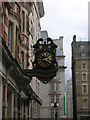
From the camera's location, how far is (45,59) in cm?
1371

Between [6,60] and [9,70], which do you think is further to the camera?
[9,70]

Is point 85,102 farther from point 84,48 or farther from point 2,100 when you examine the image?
point 2,100

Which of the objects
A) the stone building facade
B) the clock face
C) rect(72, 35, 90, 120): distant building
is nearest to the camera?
the stone building facade

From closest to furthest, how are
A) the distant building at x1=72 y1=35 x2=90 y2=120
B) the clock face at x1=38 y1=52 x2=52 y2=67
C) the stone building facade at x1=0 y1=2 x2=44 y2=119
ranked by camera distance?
the stone building facade at x1=0 y1=2 x2=44 y2=119 → the clock face at x1=38 y1=52 x2=52 y2=67 → the distant building at x1=72 y1=35 x2=90 y2=120

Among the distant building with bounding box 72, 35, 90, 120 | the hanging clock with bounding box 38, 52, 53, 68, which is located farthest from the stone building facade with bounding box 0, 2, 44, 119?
the distant building with bounding box 72, 35, 90, 120

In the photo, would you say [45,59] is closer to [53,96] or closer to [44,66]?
[44,66]

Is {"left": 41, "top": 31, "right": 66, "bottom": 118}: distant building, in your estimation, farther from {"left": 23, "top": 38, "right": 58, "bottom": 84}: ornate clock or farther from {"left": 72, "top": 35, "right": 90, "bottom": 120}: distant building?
{"left": 23, "top": 38, "right": 58, "bottom": 84}: ornate clock

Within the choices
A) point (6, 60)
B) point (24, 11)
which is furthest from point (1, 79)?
point (24, 11)

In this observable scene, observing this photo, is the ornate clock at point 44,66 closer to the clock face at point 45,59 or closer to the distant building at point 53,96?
the clock face at point 45,59

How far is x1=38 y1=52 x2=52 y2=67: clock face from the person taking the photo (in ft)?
45.4

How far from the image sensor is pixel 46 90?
57.8 m

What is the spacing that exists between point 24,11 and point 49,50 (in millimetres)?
10566

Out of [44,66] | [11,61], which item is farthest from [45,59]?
[11,61]

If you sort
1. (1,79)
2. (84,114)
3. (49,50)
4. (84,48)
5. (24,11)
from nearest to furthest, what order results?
(1,79), (49,50), (24,11), (84,114), (84,48)
